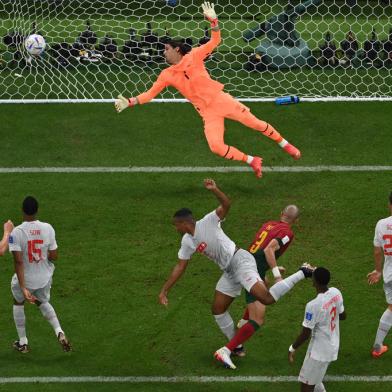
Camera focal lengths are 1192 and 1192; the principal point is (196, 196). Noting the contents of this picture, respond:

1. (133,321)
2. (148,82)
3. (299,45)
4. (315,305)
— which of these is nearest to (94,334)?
(133,321)

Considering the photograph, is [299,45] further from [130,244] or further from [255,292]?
[255,292]

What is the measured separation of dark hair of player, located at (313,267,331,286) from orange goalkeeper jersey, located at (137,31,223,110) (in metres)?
5.66

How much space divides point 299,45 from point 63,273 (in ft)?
28.1

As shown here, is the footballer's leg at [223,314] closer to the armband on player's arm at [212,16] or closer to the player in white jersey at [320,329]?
the player in white jersey at [320,329]

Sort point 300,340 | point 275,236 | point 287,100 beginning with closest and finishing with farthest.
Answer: point 300,340 → point 275,236 → point 287,100

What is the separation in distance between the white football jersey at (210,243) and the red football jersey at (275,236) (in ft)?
1.71

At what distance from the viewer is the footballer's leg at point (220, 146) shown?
17062 millimetres

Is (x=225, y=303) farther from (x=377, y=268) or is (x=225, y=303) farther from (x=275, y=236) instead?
(x=377, y=268)

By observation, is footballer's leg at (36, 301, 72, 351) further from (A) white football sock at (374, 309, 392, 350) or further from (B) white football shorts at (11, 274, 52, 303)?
(A) white football sock at (374, 309, 392, 350)

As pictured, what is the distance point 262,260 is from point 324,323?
176 cm

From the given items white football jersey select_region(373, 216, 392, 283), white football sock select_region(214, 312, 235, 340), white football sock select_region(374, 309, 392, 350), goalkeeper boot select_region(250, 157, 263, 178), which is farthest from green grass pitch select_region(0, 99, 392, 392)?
white football jersey select_region(373, 216, 392, 283)

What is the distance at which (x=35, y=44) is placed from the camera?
21.2 meters

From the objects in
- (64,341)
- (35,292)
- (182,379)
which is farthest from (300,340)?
(35,292)

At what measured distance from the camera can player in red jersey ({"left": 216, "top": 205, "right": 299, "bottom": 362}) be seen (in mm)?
13172
